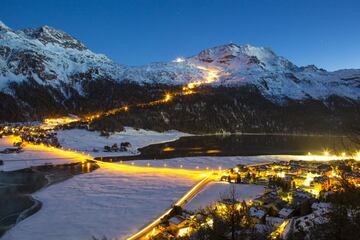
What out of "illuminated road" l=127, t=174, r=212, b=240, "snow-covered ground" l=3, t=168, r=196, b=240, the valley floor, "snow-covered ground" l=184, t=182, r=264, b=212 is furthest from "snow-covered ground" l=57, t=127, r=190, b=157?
"snow-covered ground" l=184, t=182, r=264, b=212

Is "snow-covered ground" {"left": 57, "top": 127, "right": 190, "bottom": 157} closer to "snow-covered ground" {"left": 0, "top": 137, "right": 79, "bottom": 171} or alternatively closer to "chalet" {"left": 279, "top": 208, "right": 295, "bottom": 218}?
"snow-covered ground" {"left": 0, "top": 137, "right": 79, "bottom": 171}

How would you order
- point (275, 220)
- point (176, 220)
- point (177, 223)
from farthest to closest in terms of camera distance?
point (176, 220)
point (177, 223)
point (275, 220)

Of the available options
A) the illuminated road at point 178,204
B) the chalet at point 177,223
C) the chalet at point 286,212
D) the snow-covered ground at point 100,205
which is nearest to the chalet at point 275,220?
the chalet at point 286,212

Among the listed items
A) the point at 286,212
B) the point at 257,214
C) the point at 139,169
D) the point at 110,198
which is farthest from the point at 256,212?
the point at 139,169

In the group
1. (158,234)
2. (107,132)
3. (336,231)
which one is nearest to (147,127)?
(107,132)

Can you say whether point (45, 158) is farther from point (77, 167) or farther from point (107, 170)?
point (107, 170)

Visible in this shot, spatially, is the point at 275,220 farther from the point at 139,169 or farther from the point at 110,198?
the point at 139,169
